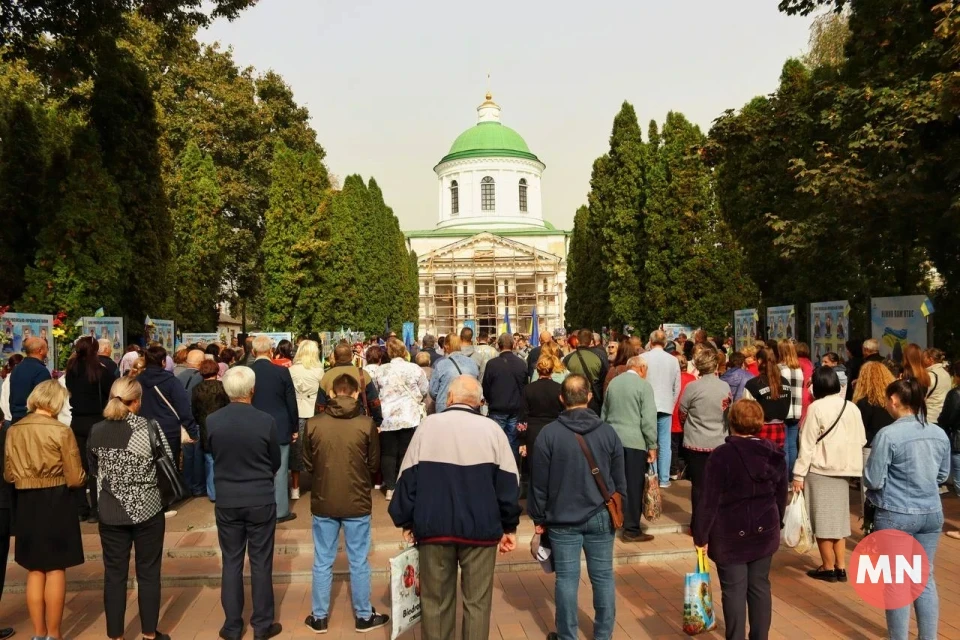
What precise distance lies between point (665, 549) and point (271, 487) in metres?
3.93

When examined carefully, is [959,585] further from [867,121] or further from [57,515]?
[867,121]

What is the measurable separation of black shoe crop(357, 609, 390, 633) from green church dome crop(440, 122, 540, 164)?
235ft

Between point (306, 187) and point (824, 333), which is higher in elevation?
point (306, 187)

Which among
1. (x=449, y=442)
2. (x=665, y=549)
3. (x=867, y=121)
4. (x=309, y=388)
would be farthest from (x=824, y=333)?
(x=449, y=442)

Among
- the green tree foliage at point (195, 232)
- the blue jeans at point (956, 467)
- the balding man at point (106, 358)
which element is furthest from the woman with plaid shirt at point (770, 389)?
the green tree foliage at point (195, 232)

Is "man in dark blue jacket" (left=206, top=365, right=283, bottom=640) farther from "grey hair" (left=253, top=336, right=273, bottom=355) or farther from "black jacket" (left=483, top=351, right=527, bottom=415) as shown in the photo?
"black jacket" (left=483, top=351, right=527, bottom=415)

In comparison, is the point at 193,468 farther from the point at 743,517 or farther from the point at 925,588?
the point at 925,588

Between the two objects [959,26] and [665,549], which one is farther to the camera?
[959,26]

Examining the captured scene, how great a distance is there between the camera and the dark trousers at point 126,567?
5223 millimetres

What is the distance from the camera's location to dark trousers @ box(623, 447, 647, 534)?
7.16m

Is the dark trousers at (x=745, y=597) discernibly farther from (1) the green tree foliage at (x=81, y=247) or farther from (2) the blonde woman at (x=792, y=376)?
(1) the green tree foliage at (x=81, y=247)

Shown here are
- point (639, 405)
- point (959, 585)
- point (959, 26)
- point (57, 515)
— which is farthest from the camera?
point (959, 26)

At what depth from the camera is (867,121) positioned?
11930mm

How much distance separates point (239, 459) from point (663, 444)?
5781 millimetres
